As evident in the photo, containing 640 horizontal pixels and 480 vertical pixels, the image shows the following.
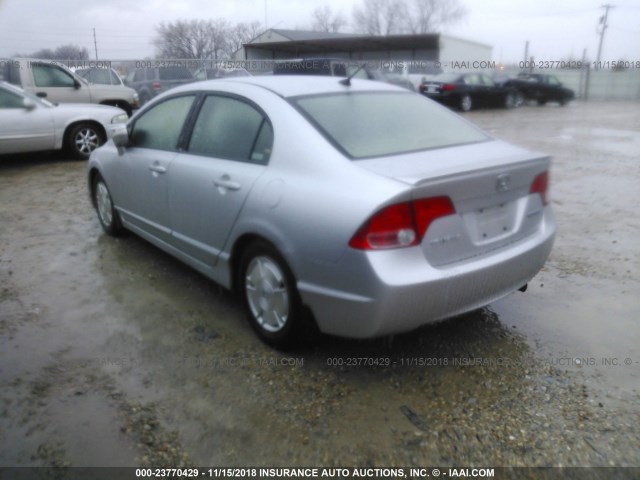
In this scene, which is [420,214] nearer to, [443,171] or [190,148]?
[443,171]

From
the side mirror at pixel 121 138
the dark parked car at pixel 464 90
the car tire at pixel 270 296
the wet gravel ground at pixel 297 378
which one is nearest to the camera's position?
the wet gravel ground at pixel 297 378

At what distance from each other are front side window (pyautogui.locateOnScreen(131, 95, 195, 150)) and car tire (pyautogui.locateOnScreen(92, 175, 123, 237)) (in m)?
0.78

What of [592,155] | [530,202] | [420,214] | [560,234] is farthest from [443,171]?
[592,155]

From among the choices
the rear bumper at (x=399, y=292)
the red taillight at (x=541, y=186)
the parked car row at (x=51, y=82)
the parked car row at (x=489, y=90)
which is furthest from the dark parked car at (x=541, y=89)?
the rear bumper at (x=399, y=292)

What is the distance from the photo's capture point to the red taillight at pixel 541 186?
3.09m

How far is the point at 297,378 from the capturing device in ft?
9.43

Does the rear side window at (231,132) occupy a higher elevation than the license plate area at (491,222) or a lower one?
higher

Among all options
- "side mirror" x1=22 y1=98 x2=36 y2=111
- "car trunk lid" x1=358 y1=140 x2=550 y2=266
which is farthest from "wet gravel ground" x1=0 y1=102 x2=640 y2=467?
"side mirror" x1=22 y1=98 x2=36 y2=111

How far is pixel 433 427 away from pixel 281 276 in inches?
41.4

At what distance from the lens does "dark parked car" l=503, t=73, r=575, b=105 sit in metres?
22.8

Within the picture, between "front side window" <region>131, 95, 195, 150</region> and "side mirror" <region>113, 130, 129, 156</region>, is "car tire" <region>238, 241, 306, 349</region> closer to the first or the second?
"front side window" <region>131, 95, 195, 150</region>

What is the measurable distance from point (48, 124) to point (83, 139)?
25.8 inches

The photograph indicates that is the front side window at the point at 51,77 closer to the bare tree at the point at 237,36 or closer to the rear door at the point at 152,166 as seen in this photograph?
the rear door at the point at 152,166

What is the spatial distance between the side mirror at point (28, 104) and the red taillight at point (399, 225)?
800cm
